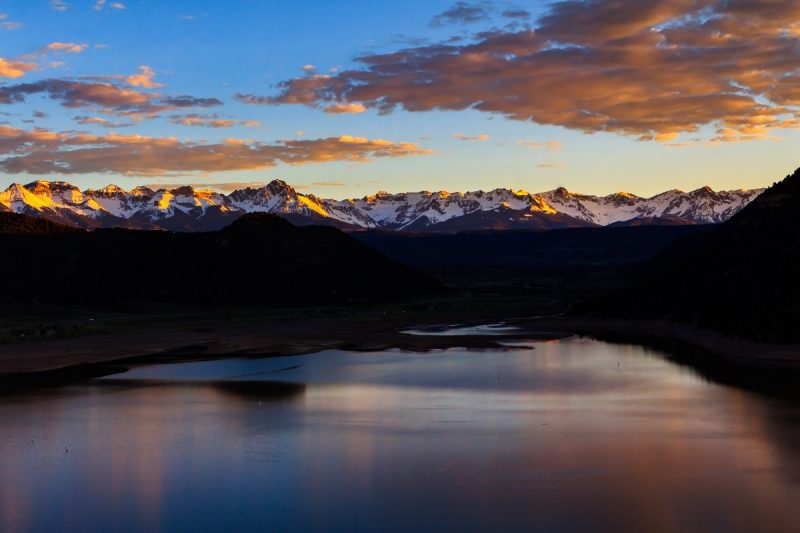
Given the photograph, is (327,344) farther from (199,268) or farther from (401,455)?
(199,268)

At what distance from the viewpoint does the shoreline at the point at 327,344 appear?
60.9 meters

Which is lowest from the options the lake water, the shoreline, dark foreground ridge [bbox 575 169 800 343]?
the lake water

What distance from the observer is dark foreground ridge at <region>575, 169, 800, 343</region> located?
70.2m

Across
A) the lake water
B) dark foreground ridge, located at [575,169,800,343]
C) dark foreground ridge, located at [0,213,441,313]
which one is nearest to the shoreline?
dark foreground ridge, located at [575,169,800,343]

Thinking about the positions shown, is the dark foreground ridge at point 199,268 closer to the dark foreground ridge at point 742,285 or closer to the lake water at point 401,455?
the dark foreground ridge at point 742,285

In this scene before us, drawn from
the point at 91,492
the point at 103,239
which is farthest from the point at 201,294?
the point at 91,492

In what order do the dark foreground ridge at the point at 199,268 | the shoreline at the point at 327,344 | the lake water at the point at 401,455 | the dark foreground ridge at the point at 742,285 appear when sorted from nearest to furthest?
the lake water at the point at 401,455 → the shoreline at the point at 327,344 → the dark foreground ridge at the point at 742,285 → the dark foreground ridge at the point at 199,268

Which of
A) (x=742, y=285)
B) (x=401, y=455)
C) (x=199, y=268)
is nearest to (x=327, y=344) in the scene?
(x=742, y=285)

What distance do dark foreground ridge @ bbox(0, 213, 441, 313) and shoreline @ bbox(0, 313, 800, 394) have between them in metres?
28.1

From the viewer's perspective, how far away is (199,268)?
467ft

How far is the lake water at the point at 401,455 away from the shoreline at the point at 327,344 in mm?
7595

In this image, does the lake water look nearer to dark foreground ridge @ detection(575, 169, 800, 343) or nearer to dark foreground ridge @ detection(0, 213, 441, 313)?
dark foreground ridge @ detection(575, 169, 800, 343)

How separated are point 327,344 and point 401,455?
48.7 metres

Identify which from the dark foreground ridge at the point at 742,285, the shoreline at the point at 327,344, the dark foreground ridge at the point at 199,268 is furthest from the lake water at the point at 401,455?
the dark foreground ridge at the point at 199,268
